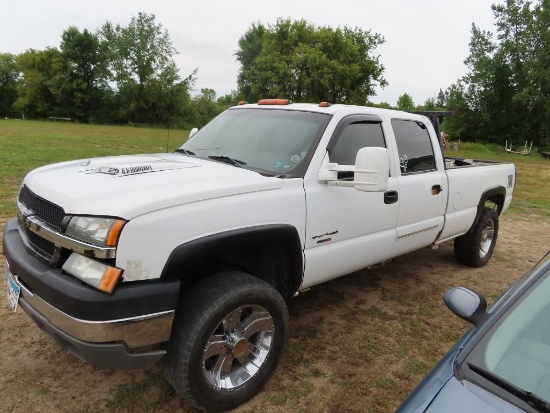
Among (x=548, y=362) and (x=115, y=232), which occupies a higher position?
(x=115, y=232)

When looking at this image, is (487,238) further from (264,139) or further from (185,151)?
(185,151)

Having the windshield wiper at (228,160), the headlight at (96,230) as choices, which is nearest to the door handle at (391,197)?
the windshield wiper at (228,160)

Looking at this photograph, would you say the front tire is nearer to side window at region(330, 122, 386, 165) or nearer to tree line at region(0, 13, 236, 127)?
side window at region(330, 122, 386, 165)

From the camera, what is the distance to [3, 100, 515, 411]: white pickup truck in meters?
2.07

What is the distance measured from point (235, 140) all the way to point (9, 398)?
2338 millimetres

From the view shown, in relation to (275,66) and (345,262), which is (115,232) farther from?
(275,66)

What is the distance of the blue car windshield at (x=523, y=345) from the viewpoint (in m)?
1.53

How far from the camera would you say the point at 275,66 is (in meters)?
44.1

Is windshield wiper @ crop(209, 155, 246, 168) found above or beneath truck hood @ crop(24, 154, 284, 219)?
above

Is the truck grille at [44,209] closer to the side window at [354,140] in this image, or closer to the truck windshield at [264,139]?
the truck windshield at [264,139]

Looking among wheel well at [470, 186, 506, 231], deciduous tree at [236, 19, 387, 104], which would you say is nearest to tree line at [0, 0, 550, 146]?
deciduous tree at [236, 19, 387, 104]

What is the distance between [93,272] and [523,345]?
6.36ft

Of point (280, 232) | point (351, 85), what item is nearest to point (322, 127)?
point (280, 232)

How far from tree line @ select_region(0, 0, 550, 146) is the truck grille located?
25.1m
